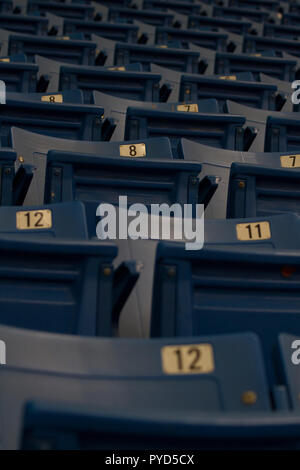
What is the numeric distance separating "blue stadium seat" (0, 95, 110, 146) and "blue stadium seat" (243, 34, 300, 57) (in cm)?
117

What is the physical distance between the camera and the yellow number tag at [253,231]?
2.68ft

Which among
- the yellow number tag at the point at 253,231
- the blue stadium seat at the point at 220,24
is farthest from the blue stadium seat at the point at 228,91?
the blue stadium seat at the point at 220,24

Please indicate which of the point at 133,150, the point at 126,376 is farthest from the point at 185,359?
the point at 133,150

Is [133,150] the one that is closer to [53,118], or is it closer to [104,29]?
[53,118]

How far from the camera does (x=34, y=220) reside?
0.79 m

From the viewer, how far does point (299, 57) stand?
2244 millimetres

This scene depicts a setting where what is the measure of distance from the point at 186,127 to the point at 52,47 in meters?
0.73

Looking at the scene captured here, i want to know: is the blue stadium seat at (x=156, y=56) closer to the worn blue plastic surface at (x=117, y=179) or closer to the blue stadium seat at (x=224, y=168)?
the blue stadium seat at (x=224, y=168)

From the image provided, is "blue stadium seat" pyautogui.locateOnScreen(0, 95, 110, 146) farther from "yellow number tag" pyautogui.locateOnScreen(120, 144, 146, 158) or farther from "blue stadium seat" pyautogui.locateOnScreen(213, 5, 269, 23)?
"blue stadium seat" pyautogui.locateOnScreen(213, 5, 269, 23)

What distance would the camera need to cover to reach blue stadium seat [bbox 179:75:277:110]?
159 centimetres

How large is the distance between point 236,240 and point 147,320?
15 cm

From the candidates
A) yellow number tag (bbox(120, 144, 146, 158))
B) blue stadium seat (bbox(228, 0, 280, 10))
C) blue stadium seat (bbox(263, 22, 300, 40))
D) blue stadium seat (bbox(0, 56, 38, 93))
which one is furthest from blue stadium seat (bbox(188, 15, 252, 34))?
yellow number tag (bbox(120, 144, 146, 158))
